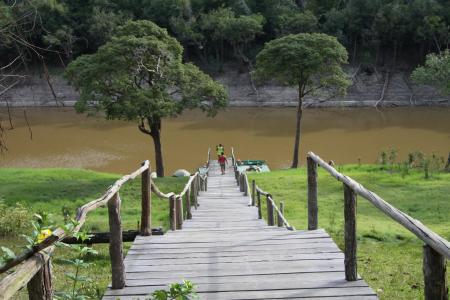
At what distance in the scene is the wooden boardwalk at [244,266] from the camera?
13.0ft

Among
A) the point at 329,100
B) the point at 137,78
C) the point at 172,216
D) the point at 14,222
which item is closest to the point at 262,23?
the point at 329,100

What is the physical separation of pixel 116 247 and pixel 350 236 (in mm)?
2001

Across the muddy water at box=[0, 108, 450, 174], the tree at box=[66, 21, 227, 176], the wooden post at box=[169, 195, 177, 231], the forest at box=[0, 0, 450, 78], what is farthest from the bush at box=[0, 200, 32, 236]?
the forest at box=[0, 0, 450, 78]

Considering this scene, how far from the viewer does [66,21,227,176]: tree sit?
19.2m

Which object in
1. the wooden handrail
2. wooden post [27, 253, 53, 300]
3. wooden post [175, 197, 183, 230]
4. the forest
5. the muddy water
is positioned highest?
the forest

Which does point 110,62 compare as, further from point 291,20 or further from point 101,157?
point 291,20

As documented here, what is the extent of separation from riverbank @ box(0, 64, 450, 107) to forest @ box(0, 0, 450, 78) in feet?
8.61

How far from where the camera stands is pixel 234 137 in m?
34.2

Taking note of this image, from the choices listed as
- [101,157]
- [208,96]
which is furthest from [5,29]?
[101,157]

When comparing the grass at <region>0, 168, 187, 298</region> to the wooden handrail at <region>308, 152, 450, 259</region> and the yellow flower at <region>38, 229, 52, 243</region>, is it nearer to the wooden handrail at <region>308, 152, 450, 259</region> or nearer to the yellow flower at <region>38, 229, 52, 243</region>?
the wooden handrail at <region>308, 152, 450, 259</region>

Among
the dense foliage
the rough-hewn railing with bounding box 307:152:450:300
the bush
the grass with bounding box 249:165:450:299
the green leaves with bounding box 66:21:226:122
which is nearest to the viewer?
the rough-hewn railing with bounding box 307:152:450:300

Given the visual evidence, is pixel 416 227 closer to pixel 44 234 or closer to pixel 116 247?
pixel 44 234

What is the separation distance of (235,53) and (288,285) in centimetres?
5417

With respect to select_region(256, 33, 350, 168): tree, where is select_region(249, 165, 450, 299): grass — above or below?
below
